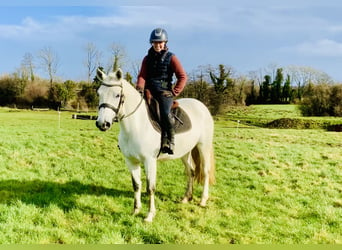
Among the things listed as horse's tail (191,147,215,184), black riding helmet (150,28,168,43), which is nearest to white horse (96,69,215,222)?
horse's tail (191,147,215,184)

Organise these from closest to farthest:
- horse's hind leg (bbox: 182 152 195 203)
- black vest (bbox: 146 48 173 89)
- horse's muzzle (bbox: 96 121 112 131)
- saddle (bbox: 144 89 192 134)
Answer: horse's muzzle (bbox: 96 121 112 131), black vest (bbox: 146 48 173 89), saddle (bbox: 144 89 192 134), horse's hind leg (bbox: 182 152 195 203)

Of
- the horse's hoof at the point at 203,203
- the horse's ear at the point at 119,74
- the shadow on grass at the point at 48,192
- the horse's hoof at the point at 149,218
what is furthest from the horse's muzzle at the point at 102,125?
the horse's hoof at the point at 203,203

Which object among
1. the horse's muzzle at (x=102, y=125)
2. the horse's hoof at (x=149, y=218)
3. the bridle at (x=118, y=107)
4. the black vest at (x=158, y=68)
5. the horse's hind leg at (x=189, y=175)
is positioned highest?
the black vest at (x=158, y=68)

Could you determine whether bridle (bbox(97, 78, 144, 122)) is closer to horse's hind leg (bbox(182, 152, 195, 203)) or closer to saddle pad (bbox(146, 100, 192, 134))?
saddle pad (bbox(146, 100, 192, 134))

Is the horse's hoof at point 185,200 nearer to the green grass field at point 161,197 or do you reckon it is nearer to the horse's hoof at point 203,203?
the green grass field at point 161,197

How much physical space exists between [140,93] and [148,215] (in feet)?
5.55

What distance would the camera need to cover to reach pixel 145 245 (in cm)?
332

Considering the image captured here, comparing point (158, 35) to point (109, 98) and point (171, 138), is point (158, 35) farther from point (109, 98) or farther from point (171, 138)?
point (171, 138)

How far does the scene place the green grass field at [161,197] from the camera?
373cm

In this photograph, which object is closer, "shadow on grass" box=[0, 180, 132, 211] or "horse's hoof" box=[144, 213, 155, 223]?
"horse's hoof" box=[144, 213, 155, 223]

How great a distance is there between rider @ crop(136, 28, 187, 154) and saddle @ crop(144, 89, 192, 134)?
0.06 metres

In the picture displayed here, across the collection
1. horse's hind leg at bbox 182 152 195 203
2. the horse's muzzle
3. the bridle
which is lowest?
horse's hind leg at bbox 182 152 195 203

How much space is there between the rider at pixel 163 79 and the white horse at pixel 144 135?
0.16 metres

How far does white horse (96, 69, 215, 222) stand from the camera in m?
3.53
